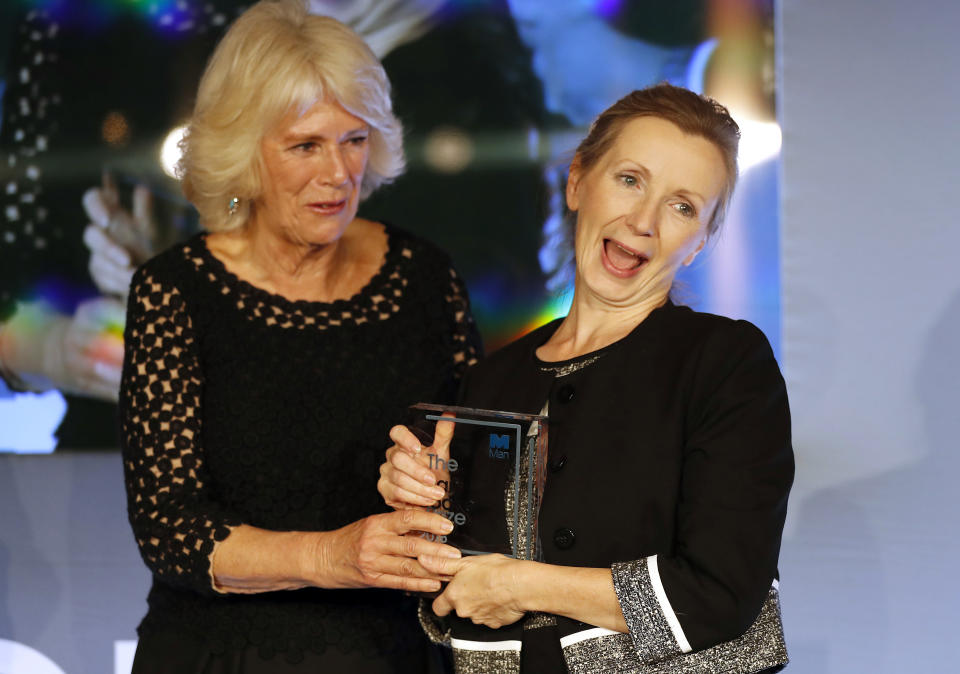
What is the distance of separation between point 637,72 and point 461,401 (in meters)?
1.69

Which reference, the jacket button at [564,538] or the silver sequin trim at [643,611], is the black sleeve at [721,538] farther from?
the jacket button at [564,538]

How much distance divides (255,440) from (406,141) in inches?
59.8

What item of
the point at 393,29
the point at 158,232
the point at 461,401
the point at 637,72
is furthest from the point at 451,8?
the point at 461,401

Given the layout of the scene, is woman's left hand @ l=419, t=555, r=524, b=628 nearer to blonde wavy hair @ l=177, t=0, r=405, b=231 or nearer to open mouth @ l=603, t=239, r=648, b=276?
open mouth @ l=603, t=239, r=648, b=276

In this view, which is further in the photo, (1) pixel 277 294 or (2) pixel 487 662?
(1) pixel 277 294

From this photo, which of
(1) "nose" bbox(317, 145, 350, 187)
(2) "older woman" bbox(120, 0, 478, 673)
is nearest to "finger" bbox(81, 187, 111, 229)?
(2) "older woman" bbox(120, 0, 478, 673)

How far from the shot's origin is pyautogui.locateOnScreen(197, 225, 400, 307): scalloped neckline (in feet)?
6.81

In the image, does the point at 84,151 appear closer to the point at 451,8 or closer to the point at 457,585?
the point at 451,8

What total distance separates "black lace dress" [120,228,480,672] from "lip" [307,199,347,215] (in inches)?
7.5

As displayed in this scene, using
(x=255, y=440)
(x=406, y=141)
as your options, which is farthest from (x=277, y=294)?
(x=406, y=141)

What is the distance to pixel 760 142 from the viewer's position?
3.02m

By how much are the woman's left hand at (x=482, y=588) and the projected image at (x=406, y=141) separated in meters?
1.66

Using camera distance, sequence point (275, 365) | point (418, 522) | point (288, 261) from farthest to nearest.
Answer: point (288, 261)
point (275, 365)
point (418, 522)

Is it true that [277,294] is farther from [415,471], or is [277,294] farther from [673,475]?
[673,475]
